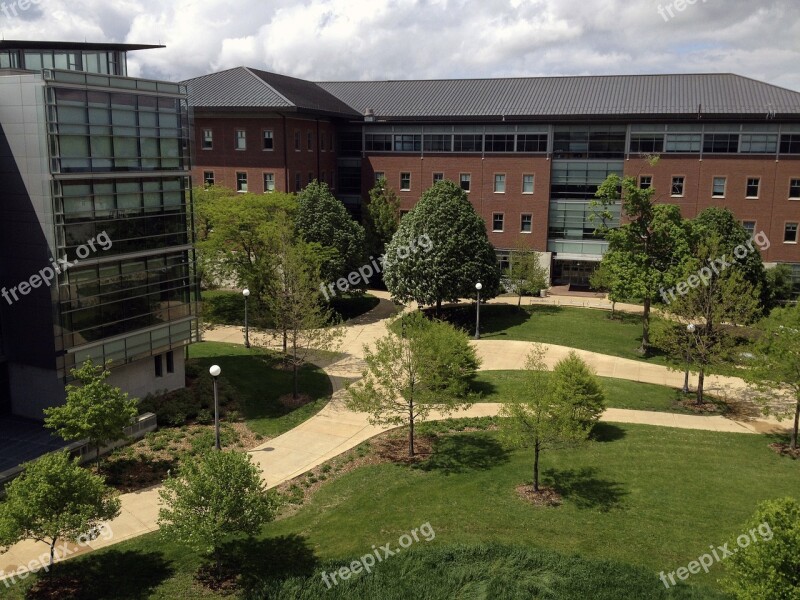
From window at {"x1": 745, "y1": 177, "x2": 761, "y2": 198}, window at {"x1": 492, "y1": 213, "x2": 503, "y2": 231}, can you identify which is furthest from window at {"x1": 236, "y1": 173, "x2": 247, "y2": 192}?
window at {"x1": 745, "y1": 177, "x2": 761, "y2": 198}

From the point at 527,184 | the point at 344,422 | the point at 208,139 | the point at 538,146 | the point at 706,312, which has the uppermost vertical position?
the point at 208,139

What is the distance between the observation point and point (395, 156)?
183 ft

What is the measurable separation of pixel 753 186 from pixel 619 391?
2632 centimetres

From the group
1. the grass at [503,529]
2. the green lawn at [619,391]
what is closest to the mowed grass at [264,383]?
the grass at [503,529]

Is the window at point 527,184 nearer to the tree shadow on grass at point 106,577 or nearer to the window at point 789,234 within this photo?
the window at point 789,234

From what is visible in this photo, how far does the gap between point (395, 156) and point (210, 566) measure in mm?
42474

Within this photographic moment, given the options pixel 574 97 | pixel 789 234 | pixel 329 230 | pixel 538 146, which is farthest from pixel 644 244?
pixel 574 97

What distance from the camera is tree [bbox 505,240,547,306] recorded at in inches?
1766

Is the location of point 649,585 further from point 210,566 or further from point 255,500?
point 210,566

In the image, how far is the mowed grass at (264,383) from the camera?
2720cm

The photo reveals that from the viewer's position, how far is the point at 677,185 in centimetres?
5025

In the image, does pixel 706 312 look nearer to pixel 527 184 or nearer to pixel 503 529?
pixel 503 529

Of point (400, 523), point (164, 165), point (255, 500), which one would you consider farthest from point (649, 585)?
point (164, 165)

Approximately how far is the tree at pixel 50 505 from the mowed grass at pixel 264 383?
9.70m
